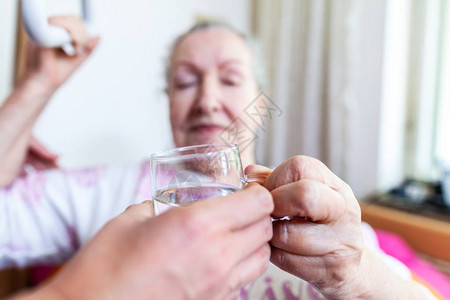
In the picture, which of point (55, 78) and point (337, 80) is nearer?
point (55, 78)

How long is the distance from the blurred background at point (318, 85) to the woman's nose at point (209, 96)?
17cm

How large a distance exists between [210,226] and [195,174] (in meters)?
0.09

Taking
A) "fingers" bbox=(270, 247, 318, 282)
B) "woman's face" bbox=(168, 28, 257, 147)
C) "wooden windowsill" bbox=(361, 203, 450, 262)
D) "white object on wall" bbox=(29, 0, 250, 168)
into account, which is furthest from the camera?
"white object on wall" bbox=(29, 0, 250, 168)

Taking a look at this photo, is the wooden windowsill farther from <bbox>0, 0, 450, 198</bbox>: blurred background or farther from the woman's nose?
→ the woman's nose

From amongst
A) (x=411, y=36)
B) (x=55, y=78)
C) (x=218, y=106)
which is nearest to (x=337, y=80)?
(x=411, y=36)

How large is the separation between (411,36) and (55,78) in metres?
1.13

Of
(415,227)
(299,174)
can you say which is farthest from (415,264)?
(299,174)

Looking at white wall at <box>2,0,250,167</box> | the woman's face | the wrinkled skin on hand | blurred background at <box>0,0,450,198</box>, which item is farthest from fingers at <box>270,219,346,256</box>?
white wall at <box>2,0,250,167</box>

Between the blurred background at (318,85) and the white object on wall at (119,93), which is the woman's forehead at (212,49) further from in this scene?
the white object on wall at (119,93)

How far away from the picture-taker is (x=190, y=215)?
190 millimetres

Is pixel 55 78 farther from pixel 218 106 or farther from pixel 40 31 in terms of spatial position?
pixel 218 106

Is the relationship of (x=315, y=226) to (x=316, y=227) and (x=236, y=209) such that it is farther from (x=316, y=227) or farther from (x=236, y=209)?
(x=236, y=209)

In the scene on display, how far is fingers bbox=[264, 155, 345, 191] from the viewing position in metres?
0.27

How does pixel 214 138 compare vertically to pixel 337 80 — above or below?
below
